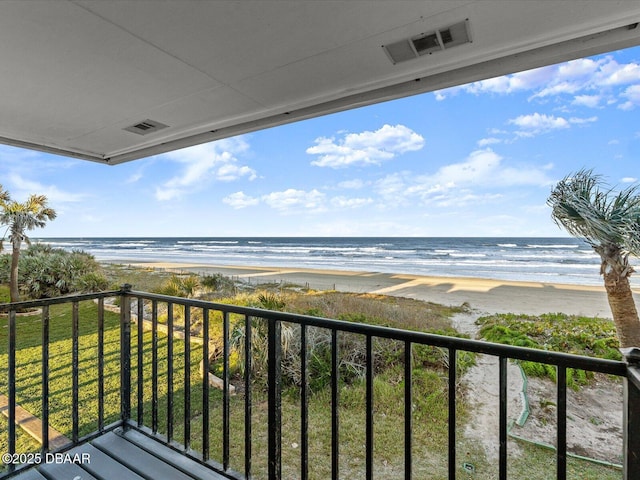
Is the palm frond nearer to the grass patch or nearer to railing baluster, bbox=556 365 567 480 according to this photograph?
the grass patch

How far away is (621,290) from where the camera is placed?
292 centimetres

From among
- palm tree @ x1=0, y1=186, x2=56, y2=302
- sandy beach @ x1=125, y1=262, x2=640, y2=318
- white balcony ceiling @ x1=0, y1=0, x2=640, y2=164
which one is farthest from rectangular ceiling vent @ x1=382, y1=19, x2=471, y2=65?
palm tree @ x1=0, y1=186, x2=56, y2=302

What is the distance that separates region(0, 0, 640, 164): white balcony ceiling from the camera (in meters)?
1.13

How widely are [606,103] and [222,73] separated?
17827 mm

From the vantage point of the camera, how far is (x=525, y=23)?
1188 mm

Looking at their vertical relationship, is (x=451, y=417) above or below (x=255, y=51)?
below

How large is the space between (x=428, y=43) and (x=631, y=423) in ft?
4.71

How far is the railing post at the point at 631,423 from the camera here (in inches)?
29.7

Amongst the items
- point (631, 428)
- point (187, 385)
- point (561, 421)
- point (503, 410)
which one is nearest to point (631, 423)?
point (631, 428)

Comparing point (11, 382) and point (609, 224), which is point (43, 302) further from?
point (609, 224)

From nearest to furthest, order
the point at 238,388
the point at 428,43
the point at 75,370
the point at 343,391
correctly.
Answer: the point at 428,43 → the point at 75,370 → the point at 343,391 → the point at 238,388

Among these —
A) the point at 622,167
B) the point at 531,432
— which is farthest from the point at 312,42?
the point at 622,167

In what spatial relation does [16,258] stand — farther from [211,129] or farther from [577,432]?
[577,432]

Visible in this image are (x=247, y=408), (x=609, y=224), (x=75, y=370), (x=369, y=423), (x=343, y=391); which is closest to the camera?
(x=369, y=423)
